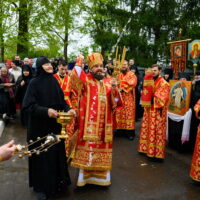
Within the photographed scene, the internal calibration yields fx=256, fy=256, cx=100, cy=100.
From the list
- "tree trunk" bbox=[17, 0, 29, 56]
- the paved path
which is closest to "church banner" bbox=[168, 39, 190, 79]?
the paved path

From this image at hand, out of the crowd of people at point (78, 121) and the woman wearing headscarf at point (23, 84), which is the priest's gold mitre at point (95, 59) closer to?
the crowd of people at point (78, 121)

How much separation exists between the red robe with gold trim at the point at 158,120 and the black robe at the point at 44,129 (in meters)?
2.28

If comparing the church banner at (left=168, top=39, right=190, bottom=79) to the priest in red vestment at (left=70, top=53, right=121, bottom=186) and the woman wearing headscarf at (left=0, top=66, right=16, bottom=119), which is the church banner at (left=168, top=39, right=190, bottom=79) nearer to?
the priest in red vestment at (left=70, top=53, right=121, bottom=186)

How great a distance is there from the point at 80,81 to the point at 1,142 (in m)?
3.58

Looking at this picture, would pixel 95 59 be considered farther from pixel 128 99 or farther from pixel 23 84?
pixel 23 84

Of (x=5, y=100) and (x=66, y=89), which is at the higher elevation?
(x=66, y=89)

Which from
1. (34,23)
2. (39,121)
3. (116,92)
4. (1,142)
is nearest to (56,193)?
(39,121)

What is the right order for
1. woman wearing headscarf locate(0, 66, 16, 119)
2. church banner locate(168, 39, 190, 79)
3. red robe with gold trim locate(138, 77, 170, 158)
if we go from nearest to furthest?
red robe with gold trim locate(138, 77, 170, 158) → church banner locate(168, 39, 190, 79) → woman wearing headscarf locate(0, 66, 16, 119)

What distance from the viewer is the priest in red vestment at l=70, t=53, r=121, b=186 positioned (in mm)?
3811

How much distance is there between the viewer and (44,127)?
355 cm

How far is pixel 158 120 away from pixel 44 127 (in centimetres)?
257

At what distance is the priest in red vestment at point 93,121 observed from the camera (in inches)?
150

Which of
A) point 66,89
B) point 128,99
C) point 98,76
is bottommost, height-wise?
point 128,99

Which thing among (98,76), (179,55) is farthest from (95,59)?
(179,55)
